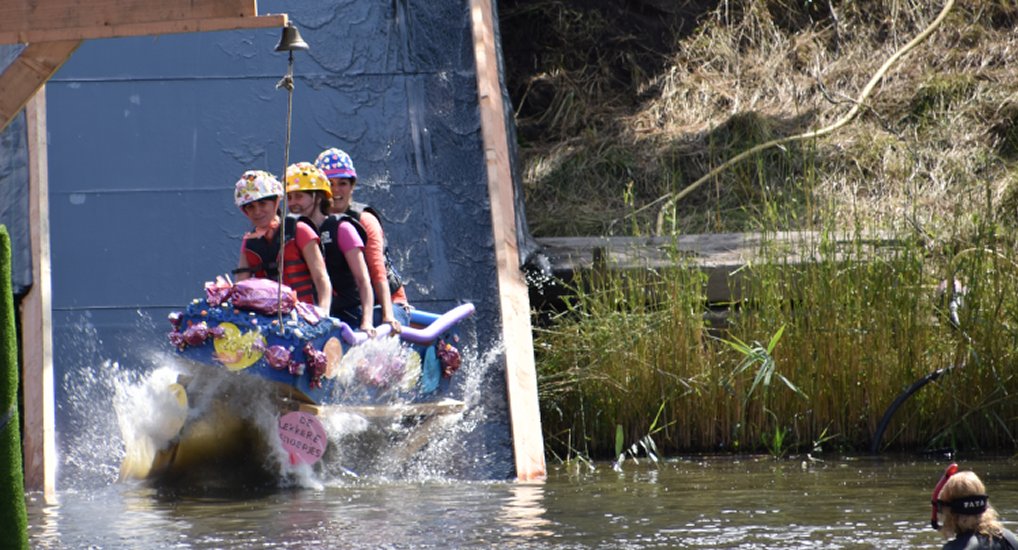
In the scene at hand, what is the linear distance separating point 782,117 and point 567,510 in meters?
7.68

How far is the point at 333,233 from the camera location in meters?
8.40

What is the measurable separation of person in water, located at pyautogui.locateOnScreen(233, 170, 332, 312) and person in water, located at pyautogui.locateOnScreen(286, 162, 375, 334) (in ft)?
0.38

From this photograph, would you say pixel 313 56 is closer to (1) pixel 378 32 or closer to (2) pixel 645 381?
(1) pixel 378 32

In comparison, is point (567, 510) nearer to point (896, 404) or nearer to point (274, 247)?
point (274, 247)

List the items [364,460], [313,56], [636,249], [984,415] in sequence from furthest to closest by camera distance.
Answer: [313,56] < [636,249] < [984,415] < [364,460]

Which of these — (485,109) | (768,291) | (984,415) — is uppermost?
(485,109)

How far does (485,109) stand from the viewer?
10602 millimetres

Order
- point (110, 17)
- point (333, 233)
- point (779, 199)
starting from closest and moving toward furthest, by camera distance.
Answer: point (110, 17) < point (333, 233) < point (779, 199)

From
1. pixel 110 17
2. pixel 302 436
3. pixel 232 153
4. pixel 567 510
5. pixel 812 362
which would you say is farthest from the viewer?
pixel 232 153

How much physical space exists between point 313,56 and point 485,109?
1434mm

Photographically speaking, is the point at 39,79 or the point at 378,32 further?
the point at 378,32

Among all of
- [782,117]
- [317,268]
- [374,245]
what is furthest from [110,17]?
[782,117]

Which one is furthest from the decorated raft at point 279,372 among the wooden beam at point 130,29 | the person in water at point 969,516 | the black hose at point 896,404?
the person in water at point 969,516

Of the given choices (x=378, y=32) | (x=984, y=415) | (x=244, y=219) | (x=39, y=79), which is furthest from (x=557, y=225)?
(x=39, y=79)
